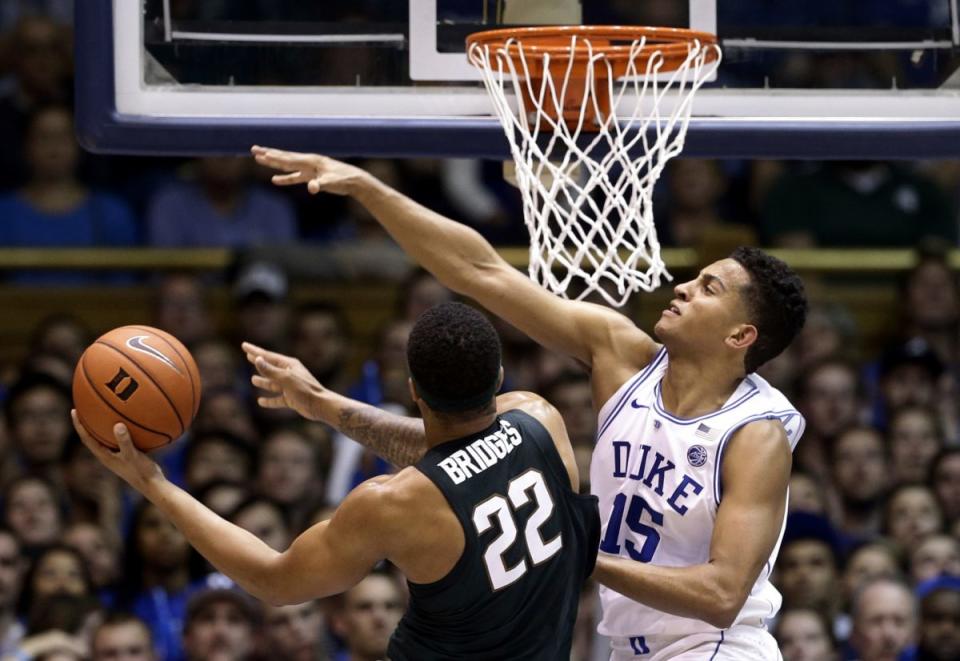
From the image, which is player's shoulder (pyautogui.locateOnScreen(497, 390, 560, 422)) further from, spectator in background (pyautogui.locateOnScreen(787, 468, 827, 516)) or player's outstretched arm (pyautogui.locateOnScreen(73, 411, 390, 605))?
spectator in background (pyautogui.locateOnScreen(787, 468, 827, 516))

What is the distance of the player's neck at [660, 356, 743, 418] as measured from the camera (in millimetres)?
3830

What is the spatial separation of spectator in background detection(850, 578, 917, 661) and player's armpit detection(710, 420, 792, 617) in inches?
94.3

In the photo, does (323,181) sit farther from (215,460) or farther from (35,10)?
(35,10)

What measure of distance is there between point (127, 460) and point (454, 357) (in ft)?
2.49

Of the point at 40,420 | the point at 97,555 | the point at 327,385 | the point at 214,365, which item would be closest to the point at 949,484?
the point at 327,385

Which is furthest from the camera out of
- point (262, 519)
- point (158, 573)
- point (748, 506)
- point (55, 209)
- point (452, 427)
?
point (55, 209)

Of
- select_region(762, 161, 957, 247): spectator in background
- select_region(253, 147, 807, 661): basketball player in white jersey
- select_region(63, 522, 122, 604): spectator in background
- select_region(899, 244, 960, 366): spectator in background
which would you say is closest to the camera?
select_region(253, 147, 807, 661): basketball player in white jersey

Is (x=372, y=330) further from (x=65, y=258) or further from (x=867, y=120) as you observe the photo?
(x=867, y=120)

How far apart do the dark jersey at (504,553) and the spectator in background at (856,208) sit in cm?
442

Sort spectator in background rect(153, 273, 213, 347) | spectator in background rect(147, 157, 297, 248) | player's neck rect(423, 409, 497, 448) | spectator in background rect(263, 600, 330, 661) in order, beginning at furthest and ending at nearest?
spectator in background rect(147, 157, 297, 248) < spectator in background rect(153, 273, 213, 347) < spectator in background rect(263, 600, 330, 661) < player's neck rect(423, 409, 497, 448)

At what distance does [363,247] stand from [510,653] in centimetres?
426

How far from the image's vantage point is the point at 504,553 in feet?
10.9

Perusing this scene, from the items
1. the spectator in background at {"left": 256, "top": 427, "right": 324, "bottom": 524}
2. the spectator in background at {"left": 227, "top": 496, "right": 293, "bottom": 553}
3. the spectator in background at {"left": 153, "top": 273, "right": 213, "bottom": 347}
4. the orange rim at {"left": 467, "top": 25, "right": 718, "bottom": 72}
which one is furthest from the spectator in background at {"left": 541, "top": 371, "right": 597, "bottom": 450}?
the orange rim at {"left": 467, "top": 25, "right": 718, "bottom": 72}

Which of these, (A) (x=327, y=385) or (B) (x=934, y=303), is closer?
(A) (x=327, y=385)
